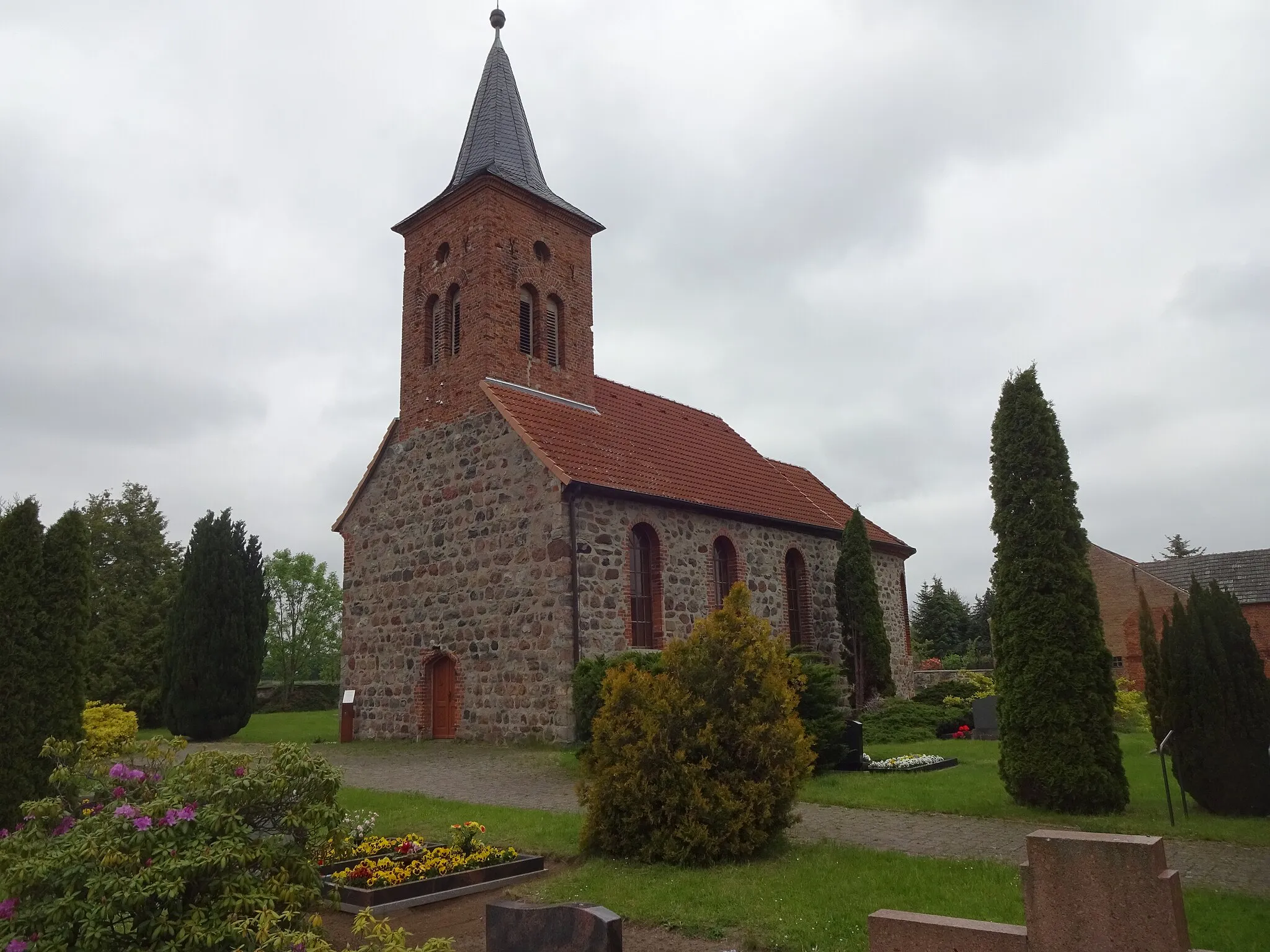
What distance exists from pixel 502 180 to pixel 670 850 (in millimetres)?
16283

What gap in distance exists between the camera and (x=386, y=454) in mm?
20719

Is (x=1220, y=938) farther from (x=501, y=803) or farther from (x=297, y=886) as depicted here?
(x=501, y=803)

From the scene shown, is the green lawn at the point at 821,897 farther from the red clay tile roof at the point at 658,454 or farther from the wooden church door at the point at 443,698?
the wooden church door at the point at 443,698

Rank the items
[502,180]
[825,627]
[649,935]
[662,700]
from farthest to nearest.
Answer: [825,627] → [502,180] → [662,700] → [649,935]

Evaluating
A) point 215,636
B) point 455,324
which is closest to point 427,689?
point 215,636

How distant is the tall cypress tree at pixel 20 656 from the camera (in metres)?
8.71

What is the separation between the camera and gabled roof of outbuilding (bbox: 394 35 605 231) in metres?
21.0

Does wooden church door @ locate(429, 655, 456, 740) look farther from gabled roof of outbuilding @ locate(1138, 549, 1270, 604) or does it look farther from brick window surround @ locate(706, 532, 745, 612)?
gabled roof of outbuilding @ locate(1138, 549, 1270, 604)

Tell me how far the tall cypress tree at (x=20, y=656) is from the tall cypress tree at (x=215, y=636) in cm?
1329

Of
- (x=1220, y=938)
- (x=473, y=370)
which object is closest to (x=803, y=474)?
(x=473, y=370)

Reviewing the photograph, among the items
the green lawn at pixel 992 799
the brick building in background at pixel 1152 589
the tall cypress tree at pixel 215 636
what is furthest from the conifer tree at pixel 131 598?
the brick building in background at pixel 1152 589

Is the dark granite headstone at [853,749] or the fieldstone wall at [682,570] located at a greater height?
the fieldstone wall at [682,570]

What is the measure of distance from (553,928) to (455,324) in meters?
17.2

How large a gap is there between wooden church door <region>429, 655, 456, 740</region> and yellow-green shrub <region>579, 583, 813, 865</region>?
34.4ft
